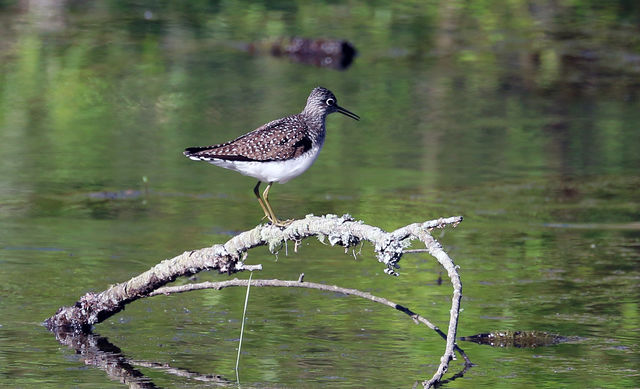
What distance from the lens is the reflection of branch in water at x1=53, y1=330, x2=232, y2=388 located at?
7.16 metres

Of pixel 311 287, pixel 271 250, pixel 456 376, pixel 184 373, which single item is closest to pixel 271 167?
pixel 271 250

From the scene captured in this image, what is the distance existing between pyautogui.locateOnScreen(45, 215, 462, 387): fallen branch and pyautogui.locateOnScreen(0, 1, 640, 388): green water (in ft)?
0.74

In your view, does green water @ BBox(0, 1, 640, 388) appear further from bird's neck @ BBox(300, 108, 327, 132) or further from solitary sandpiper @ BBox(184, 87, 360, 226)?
bird's neck @ BBox(300, 108, 327, 132)

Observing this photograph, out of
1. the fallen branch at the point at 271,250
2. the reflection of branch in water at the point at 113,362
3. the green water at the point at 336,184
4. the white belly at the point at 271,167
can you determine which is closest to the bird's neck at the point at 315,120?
the white belly at the point at 271,167

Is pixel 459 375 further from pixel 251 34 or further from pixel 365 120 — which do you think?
pixel 251 34

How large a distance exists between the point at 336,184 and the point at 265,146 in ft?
15.9

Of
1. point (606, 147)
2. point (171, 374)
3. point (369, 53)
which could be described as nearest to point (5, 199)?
point (171, 374)

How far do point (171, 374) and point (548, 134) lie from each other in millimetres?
9532

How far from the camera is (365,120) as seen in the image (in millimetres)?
16500

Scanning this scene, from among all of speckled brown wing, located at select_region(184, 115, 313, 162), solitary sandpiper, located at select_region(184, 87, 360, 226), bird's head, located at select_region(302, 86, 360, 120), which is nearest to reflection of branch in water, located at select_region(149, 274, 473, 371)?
solitary sandpiper, located at select_region(184, 87, 360, 226)

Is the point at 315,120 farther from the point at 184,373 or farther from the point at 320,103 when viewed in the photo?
the point at 184,373

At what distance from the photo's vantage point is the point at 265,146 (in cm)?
802

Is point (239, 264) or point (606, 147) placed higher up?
point (239, 264)

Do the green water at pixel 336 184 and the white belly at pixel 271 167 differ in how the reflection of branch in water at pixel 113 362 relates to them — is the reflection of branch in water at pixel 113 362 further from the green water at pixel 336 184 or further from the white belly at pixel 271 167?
the white belly at pixel 271 167
